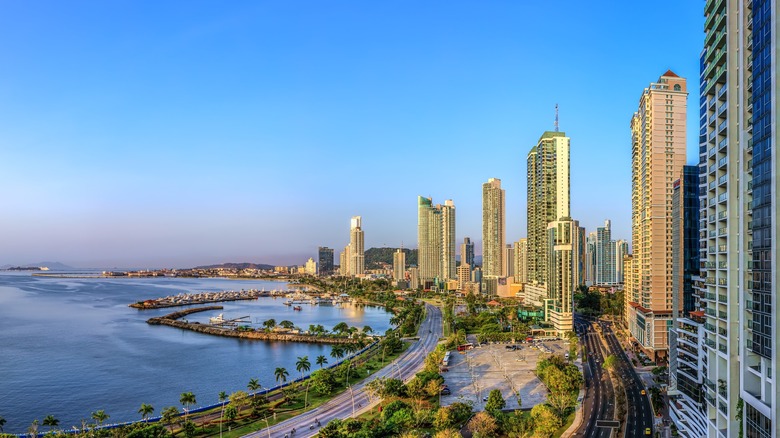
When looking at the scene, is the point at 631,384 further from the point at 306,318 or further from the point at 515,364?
the point at 306,318

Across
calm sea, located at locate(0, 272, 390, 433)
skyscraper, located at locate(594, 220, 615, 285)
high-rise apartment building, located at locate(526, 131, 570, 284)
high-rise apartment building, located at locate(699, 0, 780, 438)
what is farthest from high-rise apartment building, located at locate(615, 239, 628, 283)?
high-rise apartment building, located at locate(699, 0, 780, 438)

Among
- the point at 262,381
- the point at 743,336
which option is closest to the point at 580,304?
the point at 262,381

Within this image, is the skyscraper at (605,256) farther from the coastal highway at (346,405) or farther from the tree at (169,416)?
the tree at (169,416)

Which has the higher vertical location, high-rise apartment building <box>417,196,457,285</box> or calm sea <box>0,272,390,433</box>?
high-rise apartment building <box>417,196,457,285</box>

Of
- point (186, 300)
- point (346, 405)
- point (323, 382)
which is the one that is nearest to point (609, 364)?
point (346, 405)

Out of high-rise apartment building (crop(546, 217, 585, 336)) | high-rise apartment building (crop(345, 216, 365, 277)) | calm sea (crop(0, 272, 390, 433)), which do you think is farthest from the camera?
high-rise apartment building (crop(345, 216, 365, 277))

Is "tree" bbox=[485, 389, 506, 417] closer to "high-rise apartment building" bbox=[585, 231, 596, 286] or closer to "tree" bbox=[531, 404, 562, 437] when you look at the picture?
"tree" bbox=[531, 404, 562, 437]
